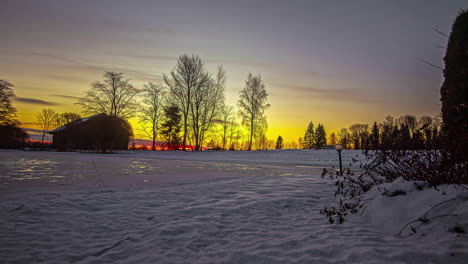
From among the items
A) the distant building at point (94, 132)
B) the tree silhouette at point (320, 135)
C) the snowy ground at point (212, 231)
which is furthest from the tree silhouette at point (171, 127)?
the tree silhouette at point (320, 135)

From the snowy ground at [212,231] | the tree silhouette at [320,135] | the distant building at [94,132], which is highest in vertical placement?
the tree silhouette at [320,135]

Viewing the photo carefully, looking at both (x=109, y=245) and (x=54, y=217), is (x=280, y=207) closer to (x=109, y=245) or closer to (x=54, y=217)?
(x=109, y=245)

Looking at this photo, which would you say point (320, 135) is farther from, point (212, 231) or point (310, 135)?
point (212, 231)

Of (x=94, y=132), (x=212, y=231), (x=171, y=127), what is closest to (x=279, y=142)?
(x=171, y=127)

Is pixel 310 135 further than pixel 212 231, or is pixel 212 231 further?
pixel 310 135

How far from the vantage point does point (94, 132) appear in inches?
1190

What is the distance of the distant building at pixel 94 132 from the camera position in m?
29.7

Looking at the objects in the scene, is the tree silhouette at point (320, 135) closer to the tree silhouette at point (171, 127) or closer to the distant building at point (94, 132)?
the tree silhouette at point (171, 127)

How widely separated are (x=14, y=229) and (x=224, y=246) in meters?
2.69

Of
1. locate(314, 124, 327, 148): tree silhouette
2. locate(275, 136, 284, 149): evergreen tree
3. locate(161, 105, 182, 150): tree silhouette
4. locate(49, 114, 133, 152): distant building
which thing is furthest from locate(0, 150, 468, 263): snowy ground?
locate(275, 136, 284, 149): evergreen tree

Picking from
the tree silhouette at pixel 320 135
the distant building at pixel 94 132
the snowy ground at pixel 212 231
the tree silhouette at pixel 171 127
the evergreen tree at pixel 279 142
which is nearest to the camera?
the snowy ground at pixel 212 231

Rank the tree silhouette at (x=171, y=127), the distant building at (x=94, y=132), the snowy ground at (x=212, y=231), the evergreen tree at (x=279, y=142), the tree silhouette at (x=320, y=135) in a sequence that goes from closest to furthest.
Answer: the snowy ground at (x=212, y=231) → the distant building at (x=94, y=132) → the tree silhouette at (x=171, y=127) → the tree silhouette at (x=320, y=135) → the evergreen tree at (x=279, y=142)

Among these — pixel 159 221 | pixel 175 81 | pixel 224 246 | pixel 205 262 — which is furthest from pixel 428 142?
pixel 175 81

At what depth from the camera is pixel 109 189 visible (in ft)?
17.7
